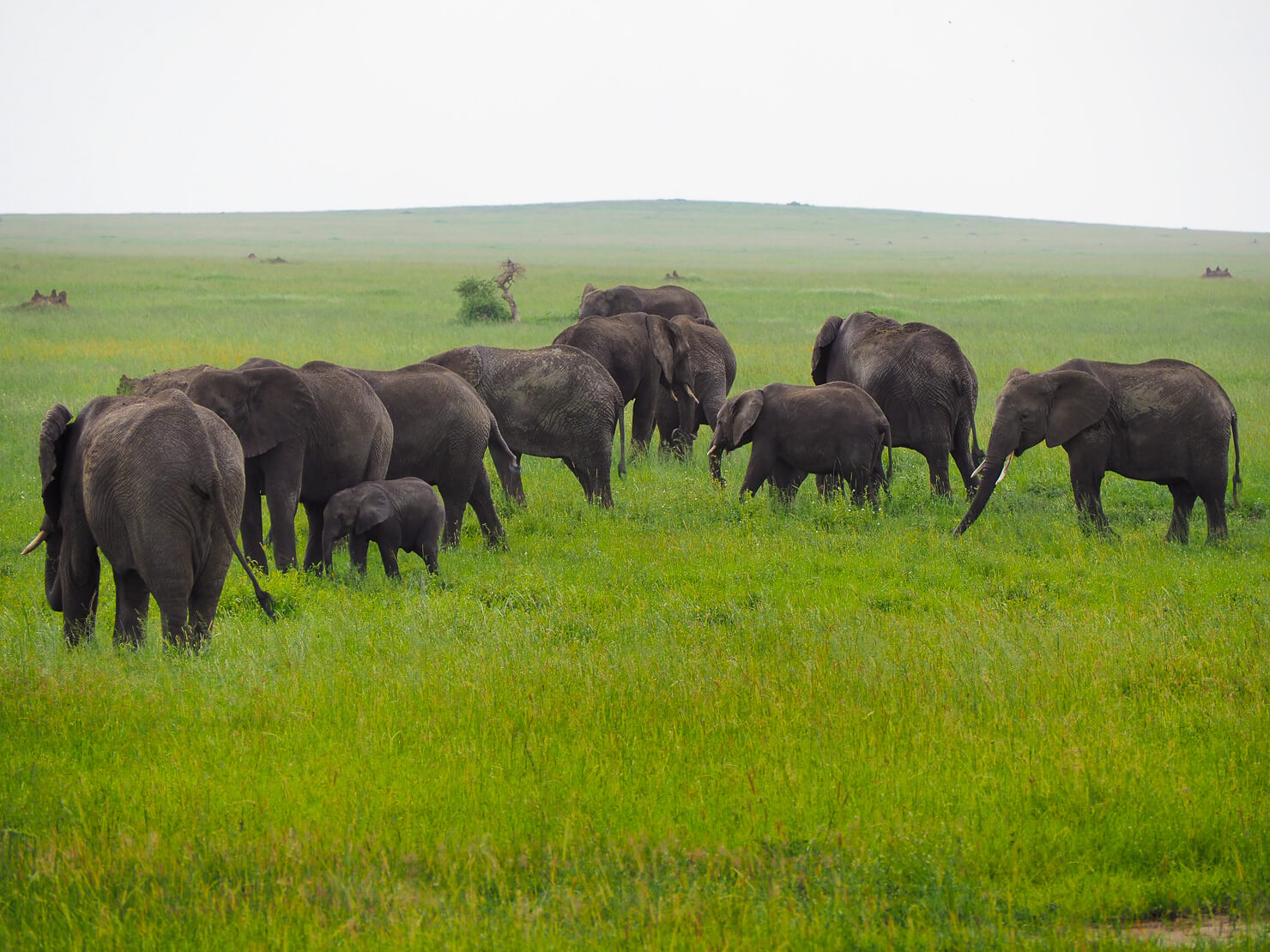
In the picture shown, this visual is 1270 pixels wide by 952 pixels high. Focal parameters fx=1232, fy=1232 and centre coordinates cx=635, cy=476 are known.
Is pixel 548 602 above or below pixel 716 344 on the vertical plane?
below

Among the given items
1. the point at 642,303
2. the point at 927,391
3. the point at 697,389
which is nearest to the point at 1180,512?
the point at 927,391

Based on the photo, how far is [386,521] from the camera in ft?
35.6

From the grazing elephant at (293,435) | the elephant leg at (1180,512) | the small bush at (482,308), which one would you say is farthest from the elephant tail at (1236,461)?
the small bush at (482,308)

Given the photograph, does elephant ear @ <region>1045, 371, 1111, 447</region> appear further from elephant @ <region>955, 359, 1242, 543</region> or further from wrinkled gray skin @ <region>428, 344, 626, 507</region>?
wrinkled gray skin @ <region>428, 344, 626, 507</region>

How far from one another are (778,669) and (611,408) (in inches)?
296

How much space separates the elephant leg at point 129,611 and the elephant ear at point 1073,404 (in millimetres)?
8166

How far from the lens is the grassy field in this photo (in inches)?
189

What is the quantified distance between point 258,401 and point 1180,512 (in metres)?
8.92

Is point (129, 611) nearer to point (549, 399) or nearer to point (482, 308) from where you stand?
point (549, 399)

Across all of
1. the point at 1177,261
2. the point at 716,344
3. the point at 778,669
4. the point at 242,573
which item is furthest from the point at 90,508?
the point at 1177,261

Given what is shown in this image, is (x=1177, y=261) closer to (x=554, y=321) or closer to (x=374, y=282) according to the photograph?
(x=374, y=282)

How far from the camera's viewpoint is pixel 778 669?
767 centimetres

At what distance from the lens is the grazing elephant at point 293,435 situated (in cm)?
1094

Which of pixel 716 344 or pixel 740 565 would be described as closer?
pixel 740 565
